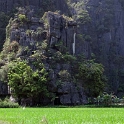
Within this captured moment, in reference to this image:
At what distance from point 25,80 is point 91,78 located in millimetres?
12019

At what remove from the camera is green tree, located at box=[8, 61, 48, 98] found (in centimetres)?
4434

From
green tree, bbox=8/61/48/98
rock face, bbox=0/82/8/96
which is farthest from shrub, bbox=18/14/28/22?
rock face, bbox=0/82/8/96

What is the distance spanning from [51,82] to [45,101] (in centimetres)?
313

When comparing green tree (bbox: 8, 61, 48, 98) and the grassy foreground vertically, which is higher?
green tree (bbox: 8, 61, 48, 98)

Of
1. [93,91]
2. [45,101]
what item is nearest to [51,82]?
[45,101]

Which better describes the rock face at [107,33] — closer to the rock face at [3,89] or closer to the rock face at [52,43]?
the rock face at [52,43]

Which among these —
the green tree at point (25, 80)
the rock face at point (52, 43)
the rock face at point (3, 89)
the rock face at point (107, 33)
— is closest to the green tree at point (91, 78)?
the rock face at point (52, 43)

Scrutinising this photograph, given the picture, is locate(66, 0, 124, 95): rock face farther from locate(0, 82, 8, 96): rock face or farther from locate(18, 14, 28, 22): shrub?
locate(0, 82, 8, 96): rock face

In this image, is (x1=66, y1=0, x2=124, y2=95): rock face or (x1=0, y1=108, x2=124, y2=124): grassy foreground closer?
(x1=0, y1=108, x2=124, y2=124): grassy foreground

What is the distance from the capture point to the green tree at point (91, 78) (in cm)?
5050

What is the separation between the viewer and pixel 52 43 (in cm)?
5303

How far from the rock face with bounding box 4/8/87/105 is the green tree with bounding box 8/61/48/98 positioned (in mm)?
2133

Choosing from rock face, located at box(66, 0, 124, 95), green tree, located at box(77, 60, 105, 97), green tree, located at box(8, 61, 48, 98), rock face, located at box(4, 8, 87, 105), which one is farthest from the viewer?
rock face, located at box(66, 0, 124, 95)

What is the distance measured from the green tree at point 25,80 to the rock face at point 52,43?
2.13 meters
